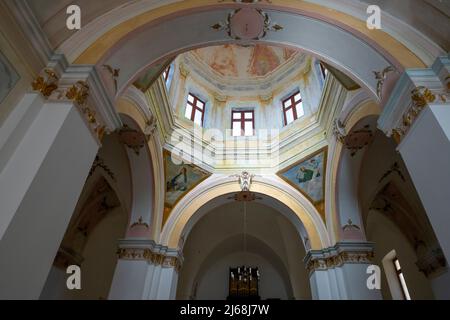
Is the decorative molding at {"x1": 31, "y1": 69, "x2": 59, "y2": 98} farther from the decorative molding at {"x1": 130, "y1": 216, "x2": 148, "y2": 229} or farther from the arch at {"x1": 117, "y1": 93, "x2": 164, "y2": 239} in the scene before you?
the decorative molding at {"x1": 130, "y1": 216, "x2": 148, "y2": 229}

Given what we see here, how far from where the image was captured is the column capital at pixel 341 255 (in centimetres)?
866

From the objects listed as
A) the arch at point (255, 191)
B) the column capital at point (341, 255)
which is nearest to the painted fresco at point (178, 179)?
the arch at point (255, 191)

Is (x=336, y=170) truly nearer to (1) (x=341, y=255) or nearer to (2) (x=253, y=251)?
(1) (x=341, y=255)

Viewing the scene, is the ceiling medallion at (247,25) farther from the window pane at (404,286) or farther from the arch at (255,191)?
the window pane at (404,286)

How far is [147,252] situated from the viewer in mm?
8883

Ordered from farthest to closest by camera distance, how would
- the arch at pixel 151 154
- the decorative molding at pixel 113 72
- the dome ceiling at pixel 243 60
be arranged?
the dome ceiling at pixel 243 60, the arch at pixel 151 154, the decorative molding at pixel 113 72

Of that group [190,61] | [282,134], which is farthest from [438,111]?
[190,61]

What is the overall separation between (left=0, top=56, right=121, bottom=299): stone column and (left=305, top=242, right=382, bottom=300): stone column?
294 inches

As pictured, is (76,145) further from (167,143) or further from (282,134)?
(282,134)

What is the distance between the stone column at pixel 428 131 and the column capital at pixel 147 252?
23.4ft

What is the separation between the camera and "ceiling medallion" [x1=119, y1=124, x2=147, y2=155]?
8.26 m

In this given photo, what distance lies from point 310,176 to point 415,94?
6287mm

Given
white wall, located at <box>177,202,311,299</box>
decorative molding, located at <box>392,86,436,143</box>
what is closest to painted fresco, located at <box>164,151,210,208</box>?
white wall, located at <box>177,202,311,299</box>
